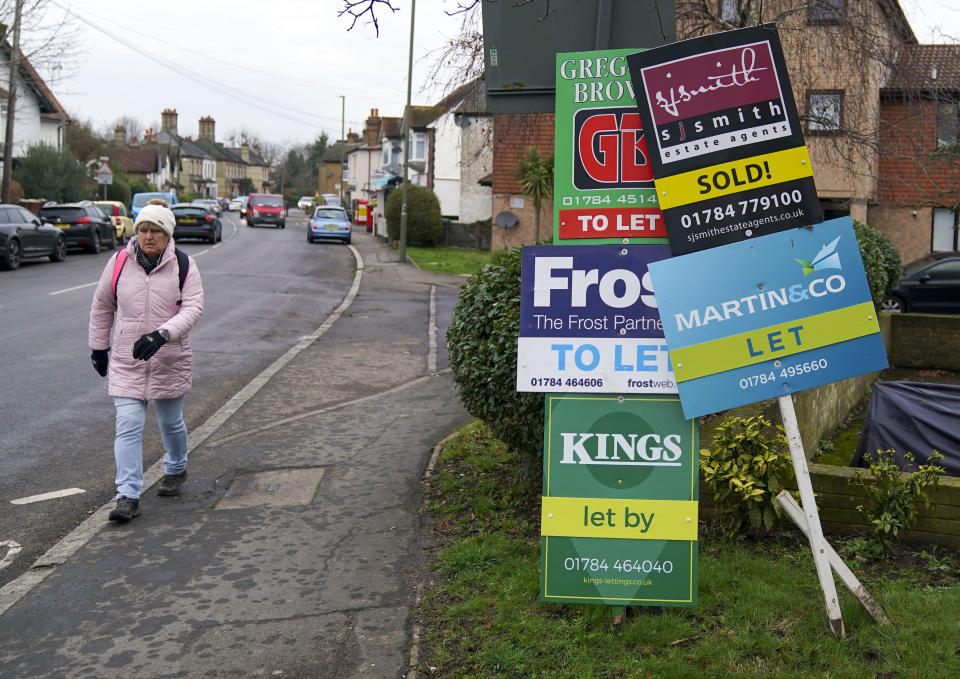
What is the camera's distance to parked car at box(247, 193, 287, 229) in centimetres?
6175

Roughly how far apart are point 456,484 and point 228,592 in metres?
2.02

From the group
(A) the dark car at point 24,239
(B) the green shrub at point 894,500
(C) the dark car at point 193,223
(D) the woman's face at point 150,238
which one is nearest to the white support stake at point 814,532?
(B) the green shrub at point 894,500

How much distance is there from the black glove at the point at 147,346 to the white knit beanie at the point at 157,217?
0.71 metres

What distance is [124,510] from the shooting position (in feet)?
19.9

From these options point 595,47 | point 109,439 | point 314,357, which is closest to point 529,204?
point 314,357

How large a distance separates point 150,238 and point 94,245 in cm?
2849

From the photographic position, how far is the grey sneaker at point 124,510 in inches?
239

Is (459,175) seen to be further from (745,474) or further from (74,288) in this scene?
(745,474)

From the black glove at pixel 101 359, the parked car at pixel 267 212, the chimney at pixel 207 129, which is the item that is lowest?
the black glove at pixel 101 359

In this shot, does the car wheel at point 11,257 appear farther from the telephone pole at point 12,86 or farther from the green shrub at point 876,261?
the green shrub at point 876,261

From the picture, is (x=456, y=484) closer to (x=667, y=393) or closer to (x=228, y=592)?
(x=228, y=592)

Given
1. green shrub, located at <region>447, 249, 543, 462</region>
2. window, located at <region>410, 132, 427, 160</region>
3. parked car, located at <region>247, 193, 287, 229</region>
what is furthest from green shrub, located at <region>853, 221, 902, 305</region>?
parked car, located at <region>247, 193, 287, 229</region>

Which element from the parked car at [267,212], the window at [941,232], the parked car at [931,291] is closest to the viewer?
the parked car at [931,291]

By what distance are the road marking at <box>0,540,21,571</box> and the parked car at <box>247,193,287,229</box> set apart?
5726cm
